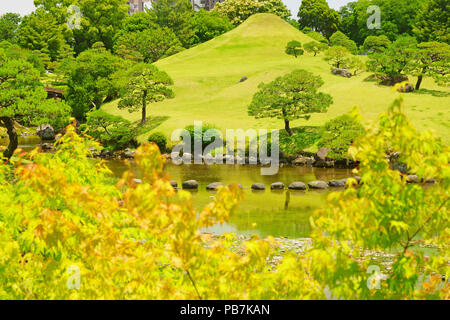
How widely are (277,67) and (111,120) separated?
30815 mm

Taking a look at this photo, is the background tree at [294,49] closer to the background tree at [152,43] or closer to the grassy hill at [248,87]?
the grassy hill at [248,87]

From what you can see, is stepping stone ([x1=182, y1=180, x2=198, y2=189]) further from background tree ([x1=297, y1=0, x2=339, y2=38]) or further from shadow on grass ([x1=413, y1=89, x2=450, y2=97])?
background tree ([x1=297, y1=0, x2=339, y2=38])

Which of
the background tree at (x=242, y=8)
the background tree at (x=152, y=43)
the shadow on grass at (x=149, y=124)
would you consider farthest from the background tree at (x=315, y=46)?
the background tree at (x=242, y=8)

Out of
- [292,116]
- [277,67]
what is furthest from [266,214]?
[277,67]

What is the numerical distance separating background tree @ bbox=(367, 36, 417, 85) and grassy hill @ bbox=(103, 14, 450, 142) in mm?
Result: 2321

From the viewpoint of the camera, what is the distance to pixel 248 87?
61250 mm

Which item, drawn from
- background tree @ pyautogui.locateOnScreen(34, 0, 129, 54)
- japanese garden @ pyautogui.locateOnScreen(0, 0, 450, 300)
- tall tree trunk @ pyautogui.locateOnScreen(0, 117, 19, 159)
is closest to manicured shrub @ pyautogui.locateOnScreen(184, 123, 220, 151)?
japanese garden @ pyautogui.locateOnScreen(0, 0, 450, 300)

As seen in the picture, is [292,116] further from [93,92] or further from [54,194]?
[54,194]

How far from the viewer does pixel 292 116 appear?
40.9 meters

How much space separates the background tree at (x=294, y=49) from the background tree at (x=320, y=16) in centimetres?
3157

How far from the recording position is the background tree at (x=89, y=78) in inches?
2131

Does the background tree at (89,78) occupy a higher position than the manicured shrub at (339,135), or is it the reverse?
the background tree at (89,78)

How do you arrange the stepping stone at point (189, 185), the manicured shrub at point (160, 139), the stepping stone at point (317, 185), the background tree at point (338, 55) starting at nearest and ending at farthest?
the stepping stone at point (189, 185)
the stepping stone at point (317, 185)
the manicured shrub at point (160, 139)
the background tree at point (338, 55)

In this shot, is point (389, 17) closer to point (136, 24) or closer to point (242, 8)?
point (242, 8)
